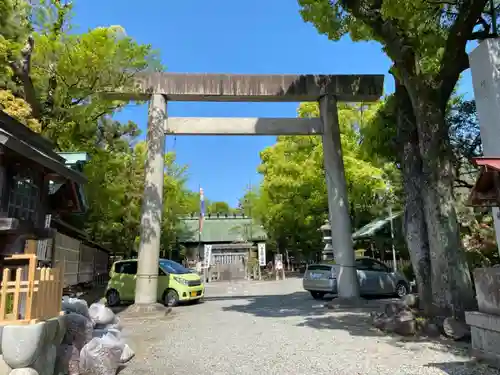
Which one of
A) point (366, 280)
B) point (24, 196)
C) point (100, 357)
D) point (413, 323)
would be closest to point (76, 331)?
point (100, 357)

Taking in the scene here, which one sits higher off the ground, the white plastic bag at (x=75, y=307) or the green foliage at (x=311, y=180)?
the green foliage at (x=311, y=180)

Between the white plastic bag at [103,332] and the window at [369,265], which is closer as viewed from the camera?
the white plastic bag at [103,332]

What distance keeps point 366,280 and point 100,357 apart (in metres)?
11.0

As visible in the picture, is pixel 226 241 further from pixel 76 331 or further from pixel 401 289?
pixel 76 331

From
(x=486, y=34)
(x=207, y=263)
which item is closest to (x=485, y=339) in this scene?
Result: (x=486, y=34)

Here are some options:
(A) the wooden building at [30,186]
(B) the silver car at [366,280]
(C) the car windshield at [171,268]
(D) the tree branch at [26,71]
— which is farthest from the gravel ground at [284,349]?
(D) the tree branch at [26,71]

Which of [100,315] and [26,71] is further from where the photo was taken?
[26,71]

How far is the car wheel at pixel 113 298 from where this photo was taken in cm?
1408

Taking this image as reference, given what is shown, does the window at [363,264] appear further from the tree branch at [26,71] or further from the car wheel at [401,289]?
the tree branch at [26,71]

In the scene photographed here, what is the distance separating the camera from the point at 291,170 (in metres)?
23.0

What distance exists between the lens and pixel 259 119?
44.3 ft

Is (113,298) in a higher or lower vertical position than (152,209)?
lower

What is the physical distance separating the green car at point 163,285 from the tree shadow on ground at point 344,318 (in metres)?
1.74

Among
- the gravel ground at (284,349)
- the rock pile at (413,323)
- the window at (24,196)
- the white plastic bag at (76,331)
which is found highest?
the window at (24,196)
